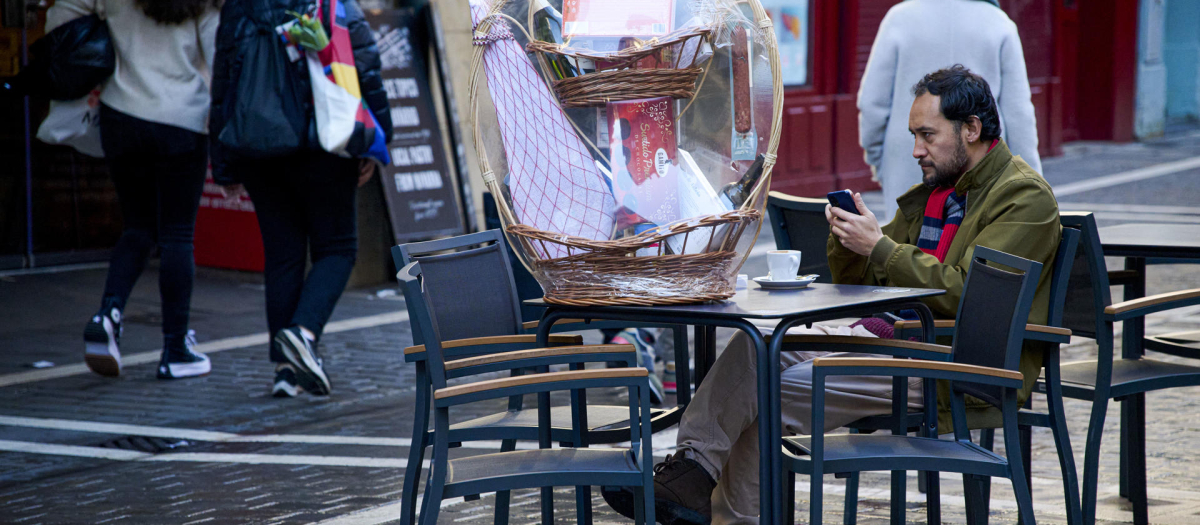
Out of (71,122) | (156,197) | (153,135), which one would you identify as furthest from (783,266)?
(71,122)

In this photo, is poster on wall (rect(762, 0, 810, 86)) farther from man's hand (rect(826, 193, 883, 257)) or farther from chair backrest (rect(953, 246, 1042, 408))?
chair backrest (rect(953, 246, 1042, 408))

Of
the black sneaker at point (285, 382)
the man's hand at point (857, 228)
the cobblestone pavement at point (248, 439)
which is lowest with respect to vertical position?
the cobblestone pavement at point (248, 439)

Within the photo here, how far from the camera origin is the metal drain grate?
16.8 ft

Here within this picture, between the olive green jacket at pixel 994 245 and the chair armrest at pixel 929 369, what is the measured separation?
489 millimetres

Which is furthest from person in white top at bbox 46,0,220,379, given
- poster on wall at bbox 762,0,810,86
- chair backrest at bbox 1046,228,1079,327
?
poster on wall at bbox 762,0,810,86

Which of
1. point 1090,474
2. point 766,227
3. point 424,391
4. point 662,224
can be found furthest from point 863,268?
point 766,227

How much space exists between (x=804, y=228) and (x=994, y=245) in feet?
3.11

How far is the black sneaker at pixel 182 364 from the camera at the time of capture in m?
6.35

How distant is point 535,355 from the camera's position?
3.11m

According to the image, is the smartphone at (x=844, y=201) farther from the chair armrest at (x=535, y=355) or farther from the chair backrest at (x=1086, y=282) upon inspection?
the chair armrest at (x=535, y=355)

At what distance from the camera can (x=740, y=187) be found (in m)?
2.98

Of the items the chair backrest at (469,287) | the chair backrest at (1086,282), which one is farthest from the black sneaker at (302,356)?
the chair backrest at (1086,282)

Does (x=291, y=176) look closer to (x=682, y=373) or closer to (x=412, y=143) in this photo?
(x=682, y=373)

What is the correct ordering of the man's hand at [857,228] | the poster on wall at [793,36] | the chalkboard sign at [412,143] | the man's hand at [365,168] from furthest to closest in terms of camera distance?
1. the poster on wall at [793,36]
2. the chalkboard sign at [412,143]
3. the man's hand at [365,168]
4. the man's hand at [857,228]
